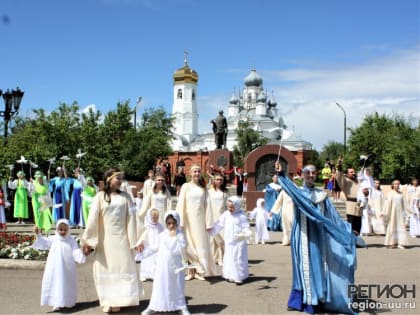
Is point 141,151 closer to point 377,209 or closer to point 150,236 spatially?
point 377,209

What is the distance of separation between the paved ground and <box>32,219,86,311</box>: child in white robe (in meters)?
0.15

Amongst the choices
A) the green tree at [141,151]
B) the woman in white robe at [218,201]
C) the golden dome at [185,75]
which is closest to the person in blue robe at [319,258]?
the woman in white robe at [218,201]

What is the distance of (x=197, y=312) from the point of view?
6406 mm

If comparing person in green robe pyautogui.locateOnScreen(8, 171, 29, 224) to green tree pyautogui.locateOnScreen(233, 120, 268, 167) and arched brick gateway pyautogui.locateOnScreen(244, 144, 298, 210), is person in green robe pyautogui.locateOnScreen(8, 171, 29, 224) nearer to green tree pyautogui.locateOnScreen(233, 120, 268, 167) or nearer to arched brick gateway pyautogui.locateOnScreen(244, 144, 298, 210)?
arched brick gateway pyautogui.locateOnScreen(244, 144, 298, 210)

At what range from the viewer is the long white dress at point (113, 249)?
6.27 metres

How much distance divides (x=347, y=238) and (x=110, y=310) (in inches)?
123

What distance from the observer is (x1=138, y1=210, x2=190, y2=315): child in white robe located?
20.0 feet

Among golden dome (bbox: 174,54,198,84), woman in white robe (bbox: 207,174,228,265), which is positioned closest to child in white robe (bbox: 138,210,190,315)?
woman in white robe (bbox: 207,174,228,265)

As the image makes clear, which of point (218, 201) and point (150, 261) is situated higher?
point (218, 201)

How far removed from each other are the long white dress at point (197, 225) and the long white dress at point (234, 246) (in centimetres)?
23

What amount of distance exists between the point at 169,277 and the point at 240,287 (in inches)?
80.8

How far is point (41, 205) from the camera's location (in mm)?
14078

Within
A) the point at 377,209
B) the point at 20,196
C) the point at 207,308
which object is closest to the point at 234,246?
the point at 207,308

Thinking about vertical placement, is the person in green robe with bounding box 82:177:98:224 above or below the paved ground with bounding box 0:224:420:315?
above
